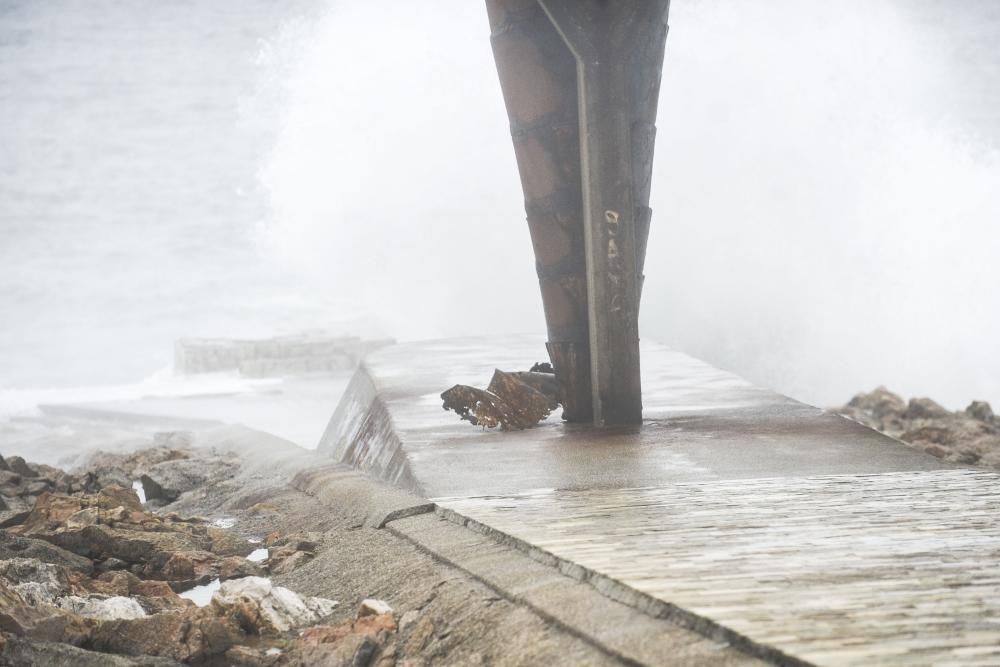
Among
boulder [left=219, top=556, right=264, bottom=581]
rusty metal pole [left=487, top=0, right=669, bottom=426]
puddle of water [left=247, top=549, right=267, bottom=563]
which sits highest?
rusty metal pole [left=487, top=0, right=669, bottom=426]

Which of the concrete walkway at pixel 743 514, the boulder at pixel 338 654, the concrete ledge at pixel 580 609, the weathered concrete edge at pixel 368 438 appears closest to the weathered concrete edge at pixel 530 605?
the concrete ledge at pixel 580 609

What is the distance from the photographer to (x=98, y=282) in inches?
1267

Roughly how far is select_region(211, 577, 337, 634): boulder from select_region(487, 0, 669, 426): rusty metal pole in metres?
1.98

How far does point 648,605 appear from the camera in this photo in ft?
6.83

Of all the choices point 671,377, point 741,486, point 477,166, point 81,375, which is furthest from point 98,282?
point 741,486

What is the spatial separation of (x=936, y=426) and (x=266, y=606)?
4.54m

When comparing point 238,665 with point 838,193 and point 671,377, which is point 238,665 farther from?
point 838,193

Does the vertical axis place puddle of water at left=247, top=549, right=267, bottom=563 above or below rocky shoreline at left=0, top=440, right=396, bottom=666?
below

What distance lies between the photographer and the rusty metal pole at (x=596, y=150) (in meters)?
4.29

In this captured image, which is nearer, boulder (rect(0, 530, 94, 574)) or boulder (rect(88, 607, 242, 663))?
boulder (rect(88, 607, 242, 663))

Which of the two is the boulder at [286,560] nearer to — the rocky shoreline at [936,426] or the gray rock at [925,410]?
the rocky shoreline at [936,426]

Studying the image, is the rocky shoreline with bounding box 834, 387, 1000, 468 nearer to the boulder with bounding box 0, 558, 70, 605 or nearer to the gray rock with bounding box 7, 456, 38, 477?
the boulder with bounding box 0, 558, 70, 605

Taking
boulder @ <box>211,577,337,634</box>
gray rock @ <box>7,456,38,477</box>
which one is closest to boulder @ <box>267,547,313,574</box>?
boulder @ <box>211,577,337,634</box>

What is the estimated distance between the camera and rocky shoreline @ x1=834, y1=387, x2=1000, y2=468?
5.46 metres
